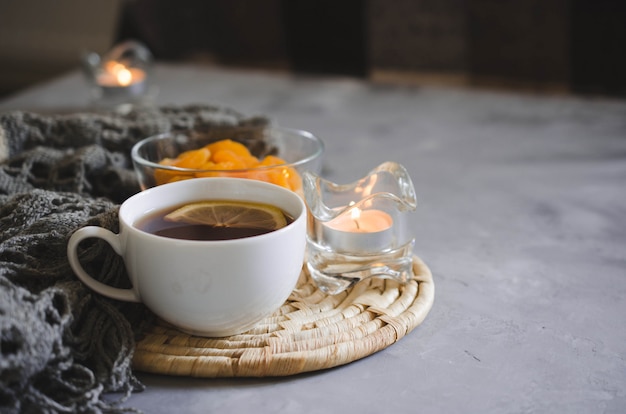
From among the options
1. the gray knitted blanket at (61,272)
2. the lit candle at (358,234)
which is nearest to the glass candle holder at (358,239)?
the lit candle at (358,234)

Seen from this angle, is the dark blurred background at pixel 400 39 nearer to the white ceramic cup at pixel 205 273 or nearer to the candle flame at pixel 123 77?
the candle flame at pixel 123 77

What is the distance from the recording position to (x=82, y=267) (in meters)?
0.60

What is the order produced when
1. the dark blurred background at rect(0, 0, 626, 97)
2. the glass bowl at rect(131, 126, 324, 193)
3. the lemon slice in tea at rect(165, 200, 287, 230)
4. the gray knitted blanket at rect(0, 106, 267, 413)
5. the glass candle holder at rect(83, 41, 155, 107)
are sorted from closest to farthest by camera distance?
the gray knitted blanket at rect(0, 106, 267, 413) < the lemon slice in tea at rect(165, 200, 287, 230) < the glass bowl at rect(131, 126, 324, 193) < the glass candle holder at rect(83, 41, 155, 107) < the dark blurred background at rect(0, 0, 626, 97)

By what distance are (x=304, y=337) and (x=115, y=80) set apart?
36.7 inches

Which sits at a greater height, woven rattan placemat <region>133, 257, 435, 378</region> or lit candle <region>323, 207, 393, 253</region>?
lit candle <region>323, 207, 393, 253</region>

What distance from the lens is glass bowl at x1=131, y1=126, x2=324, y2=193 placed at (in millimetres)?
716

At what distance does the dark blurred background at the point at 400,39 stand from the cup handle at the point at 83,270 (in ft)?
6.90

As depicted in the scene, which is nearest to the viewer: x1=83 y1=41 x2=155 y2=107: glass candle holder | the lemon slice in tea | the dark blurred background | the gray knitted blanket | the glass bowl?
the gray knitted blanket

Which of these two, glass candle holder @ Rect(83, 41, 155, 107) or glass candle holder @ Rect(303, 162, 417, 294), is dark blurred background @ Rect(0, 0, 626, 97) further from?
glass candle holder @ Rect(303, 162, 417, 294)

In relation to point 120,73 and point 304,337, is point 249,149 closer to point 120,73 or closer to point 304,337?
point 304,337

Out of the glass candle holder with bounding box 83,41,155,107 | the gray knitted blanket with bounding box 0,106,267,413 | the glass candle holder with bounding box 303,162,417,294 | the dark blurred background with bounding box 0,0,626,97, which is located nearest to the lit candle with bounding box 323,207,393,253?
the glass candle holder with bounding box 303,162,417,294

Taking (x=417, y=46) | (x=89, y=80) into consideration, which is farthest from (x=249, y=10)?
(x=89, y=80)

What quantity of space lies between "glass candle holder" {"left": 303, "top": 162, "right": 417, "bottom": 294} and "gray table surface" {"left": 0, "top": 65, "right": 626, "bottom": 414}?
0.19 feet

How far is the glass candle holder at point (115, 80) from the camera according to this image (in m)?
1.38
